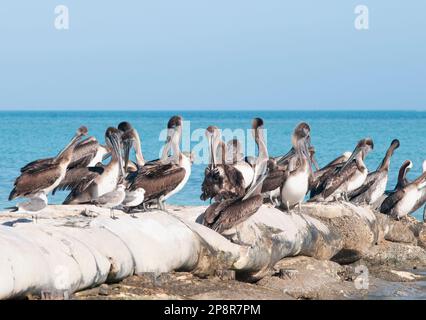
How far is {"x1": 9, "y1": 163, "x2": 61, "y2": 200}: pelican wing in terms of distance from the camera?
1195cm

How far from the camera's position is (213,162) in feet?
52.1

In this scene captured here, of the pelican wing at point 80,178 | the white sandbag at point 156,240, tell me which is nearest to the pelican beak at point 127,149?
the pelican wing at point 80,178

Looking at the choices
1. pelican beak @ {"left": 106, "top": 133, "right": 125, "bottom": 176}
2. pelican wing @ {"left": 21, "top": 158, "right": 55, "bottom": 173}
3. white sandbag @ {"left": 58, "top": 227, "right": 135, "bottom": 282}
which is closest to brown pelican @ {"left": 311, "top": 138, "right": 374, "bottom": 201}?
pelican beak @ {"left": 106, "top": 133, "right": 125, "bottom": 176}

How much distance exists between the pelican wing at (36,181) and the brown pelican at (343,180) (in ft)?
17.1

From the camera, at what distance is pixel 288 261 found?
13.1 m

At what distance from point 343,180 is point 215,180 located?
2772 millimetres

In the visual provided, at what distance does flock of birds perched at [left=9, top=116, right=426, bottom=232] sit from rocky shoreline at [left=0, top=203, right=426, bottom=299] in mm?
302

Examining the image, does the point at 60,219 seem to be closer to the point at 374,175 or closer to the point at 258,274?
the point at 258,274

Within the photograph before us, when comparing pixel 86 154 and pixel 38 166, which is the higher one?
pixel 38 166

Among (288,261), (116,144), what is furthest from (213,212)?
(116,144)

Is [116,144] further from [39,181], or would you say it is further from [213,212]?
[213,212]

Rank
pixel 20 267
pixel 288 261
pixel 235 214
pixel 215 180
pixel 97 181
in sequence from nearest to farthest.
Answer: pixel 20 267, pixel 235 214, pixel 288 261, pixel 97 181, pixel 215 180

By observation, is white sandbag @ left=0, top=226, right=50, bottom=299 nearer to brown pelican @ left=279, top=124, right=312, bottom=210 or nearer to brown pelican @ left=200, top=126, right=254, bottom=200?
brown pelican @ left=200, top=126, right=254, bottom=200
